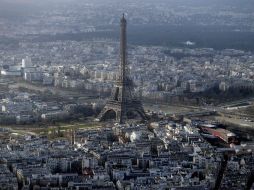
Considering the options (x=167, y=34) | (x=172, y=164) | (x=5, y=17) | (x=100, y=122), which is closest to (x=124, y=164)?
(x=172, y=164)

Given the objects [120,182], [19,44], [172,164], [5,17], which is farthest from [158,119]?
[5,17]

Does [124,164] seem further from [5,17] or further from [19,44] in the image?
[5,17]

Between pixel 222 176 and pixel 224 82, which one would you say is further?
pixel 224 82

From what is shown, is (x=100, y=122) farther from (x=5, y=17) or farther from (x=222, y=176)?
(x=5, y=17)

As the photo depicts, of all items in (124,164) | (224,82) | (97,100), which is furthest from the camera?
(224,82)

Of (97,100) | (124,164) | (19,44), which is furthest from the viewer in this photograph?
(19,44)

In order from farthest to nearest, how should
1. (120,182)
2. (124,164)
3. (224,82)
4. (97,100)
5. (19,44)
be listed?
(19,44)
(224,82)
(97,100)
(124,164)
(120,182)
